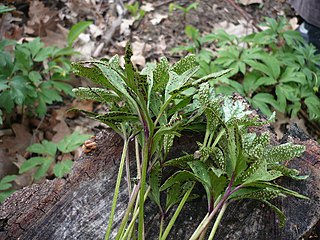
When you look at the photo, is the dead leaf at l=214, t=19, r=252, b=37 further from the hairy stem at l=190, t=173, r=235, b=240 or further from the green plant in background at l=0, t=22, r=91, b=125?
the hairy stem at l=190, t=173, r=235, b=240

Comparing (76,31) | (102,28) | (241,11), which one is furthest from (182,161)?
(241,11)

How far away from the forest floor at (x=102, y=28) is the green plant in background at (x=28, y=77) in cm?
16

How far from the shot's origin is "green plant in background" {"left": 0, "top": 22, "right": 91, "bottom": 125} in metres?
2.02

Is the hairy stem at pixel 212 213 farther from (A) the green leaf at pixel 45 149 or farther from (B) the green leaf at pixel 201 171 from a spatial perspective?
(A) the green leaf at pixel 45 149

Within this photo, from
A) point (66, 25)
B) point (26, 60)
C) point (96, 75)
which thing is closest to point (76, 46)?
point (66, 25)

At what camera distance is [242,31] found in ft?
11.0

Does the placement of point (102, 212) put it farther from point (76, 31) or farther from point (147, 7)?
point (147, 7)

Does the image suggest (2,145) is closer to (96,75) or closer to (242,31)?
(96,75)

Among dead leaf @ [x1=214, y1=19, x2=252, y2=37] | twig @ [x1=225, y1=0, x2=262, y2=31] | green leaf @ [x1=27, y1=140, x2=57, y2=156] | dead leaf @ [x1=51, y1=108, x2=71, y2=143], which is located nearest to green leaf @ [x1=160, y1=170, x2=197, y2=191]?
green leaf @ [x1=27, y1=140, x2=57, y2=156]

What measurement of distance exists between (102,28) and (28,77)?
124 centimetres

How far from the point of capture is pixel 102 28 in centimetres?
335

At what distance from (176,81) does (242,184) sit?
0.91 feet

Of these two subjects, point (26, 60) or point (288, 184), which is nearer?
point (288, 184)

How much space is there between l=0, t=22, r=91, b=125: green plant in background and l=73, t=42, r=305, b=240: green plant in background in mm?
880
